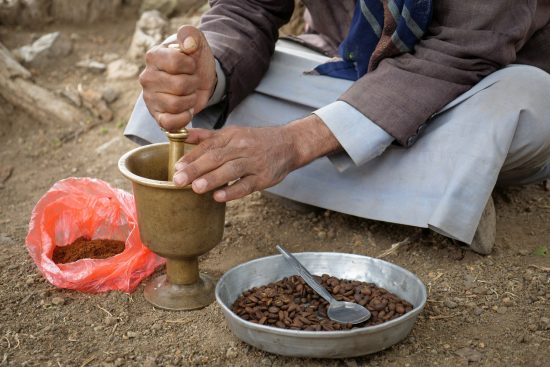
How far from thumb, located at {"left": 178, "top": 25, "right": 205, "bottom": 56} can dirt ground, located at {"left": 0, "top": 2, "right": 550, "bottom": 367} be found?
3.17 ft

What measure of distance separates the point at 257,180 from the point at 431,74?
83 cm

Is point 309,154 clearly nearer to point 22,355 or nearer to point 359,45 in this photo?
point 359,45

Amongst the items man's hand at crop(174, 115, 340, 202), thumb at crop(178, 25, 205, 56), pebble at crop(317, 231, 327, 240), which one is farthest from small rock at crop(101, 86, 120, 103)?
thumb at crop(178, 25, 205, 56)

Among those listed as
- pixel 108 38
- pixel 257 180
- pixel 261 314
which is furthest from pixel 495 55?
pixel 108 38

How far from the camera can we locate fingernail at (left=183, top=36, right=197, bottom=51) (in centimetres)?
243

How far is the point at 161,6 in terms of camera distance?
5695 mm

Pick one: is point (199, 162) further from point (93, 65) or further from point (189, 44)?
point (93, 65)

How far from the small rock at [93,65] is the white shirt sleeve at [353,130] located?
2748 millimetres

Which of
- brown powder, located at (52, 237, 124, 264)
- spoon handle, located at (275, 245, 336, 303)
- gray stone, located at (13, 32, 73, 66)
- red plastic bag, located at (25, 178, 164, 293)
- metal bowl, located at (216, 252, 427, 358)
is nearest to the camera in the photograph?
metal bowl, located at (216, 252, 427, 358)

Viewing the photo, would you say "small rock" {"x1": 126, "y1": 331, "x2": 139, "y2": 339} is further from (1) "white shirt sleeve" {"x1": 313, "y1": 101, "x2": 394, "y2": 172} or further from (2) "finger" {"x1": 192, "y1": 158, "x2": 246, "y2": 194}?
(1) "white shirt sleeve" {"x1": 313, "y1": 101, "x2": 394, "y2": 172}

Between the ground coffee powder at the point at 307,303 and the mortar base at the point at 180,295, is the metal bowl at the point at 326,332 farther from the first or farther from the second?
the mortar base at the point at 180,295

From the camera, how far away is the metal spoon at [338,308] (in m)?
2.43

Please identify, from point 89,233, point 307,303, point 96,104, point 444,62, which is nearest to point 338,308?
point 307,303

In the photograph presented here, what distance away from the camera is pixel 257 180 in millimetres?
2713
